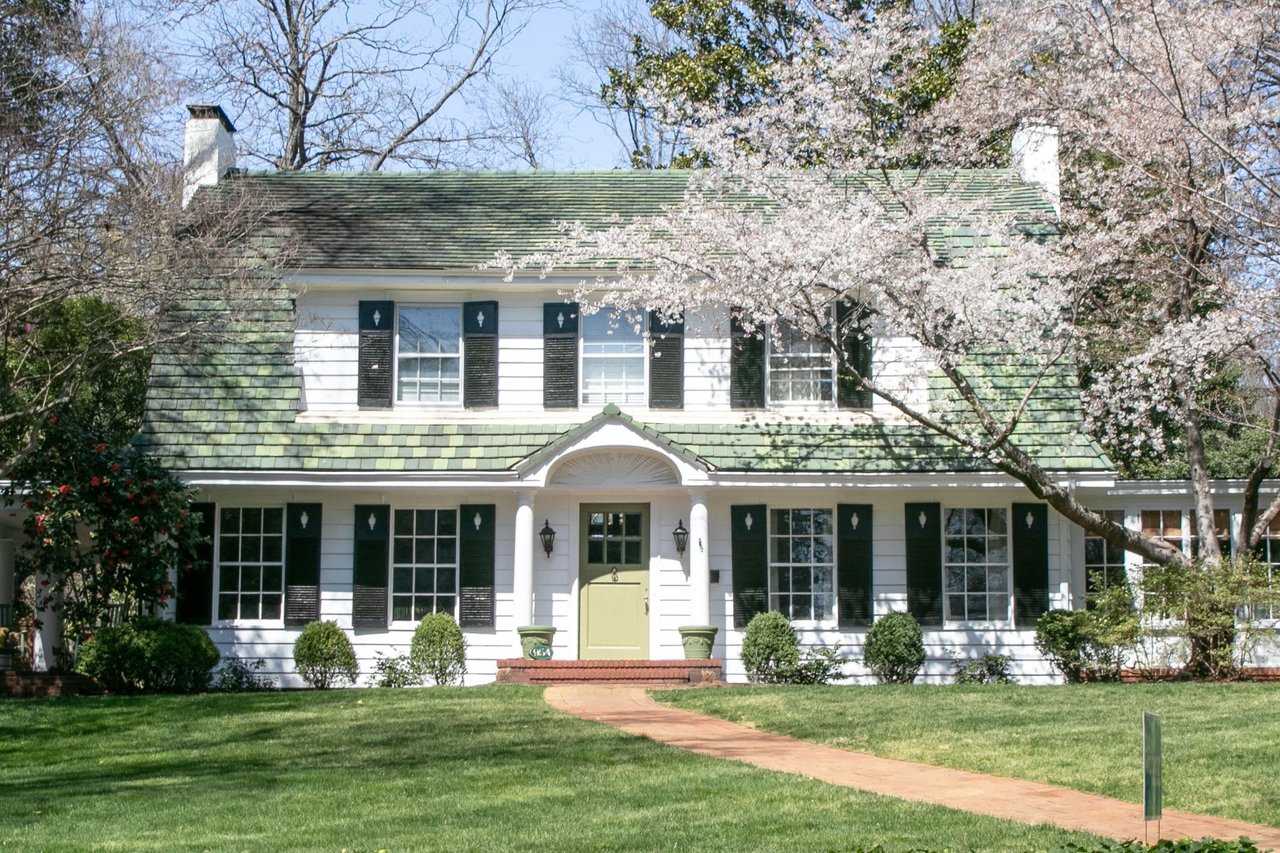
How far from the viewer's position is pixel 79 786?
10875 mm

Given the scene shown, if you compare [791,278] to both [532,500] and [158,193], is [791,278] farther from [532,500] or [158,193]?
[158,193]

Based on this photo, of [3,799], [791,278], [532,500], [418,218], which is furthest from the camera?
[418,218]

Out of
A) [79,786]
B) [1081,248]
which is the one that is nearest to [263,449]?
[79,786]

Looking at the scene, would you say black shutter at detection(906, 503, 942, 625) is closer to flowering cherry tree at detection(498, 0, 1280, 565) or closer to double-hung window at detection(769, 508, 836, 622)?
double-hung window at detection(769, 508, 836, 622)

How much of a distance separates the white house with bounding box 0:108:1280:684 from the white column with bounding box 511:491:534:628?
35 millimetres

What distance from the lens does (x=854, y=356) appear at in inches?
745

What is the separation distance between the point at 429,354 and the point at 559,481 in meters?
2.36

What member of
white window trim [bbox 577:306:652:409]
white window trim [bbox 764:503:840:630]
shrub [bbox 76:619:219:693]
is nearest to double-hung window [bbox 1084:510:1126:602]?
white window trim [bbox 764:503:840:630]

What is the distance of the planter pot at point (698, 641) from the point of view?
17.8m

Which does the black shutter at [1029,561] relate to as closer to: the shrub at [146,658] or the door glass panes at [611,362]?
the door glass panes at [611,362]

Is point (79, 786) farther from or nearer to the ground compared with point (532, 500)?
nearer to the ground

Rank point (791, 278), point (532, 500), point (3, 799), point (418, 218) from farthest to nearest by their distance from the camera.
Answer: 1. point (418, 218)
2. point (532, 500)
3. point (791, 278)
4. point (3, 799)

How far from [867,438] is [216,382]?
8015mm

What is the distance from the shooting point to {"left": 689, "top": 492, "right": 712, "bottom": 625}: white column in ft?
59.4
